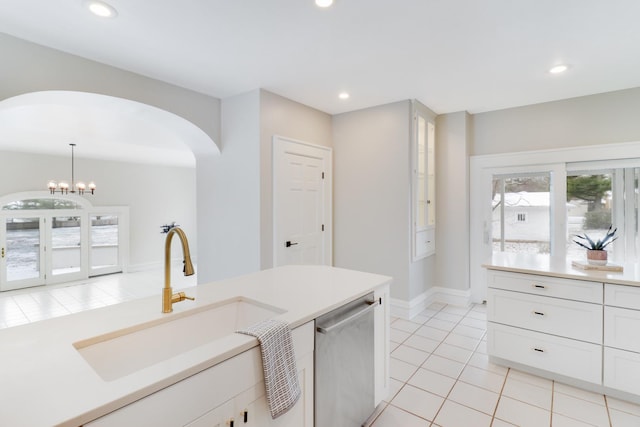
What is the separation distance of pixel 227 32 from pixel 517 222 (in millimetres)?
4059

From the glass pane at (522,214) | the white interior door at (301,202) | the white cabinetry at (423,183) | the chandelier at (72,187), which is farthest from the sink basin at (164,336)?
the chandelier at (72,187)

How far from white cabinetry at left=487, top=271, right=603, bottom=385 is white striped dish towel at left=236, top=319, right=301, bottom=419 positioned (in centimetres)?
210

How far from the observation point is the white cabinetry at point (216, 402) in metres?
0.82

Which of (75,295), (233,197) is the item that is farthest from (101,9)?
(75,295)

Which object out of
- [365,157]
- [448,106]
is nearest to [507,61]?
[448,106]

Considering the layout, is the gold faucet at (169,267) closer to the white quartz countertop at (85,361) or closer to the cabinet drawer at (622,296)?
the white quartz countertop at (85,361)

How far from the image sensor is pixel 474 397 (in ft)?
7.16

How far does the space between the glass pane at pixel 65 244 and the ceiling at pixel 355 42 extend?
210 inches

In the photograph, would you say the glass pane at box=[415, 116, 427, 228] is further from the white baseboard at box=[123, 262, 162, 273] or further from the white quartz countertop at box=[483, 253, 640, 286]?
the white baseboard at box=[123, 262, 162, 273]

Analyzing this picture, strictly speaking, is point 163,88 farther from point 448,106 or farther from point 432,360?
point 432,360

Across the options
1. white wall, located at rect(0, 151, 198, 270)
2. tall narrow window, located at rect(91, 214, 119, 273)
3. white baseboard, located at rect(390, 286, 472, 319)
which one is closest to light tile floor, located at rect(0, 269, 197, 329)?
tall narrow window, located at rect(91, 214, 119, 273)

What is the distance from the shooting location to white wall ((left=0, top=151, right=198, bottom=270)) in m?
5.82

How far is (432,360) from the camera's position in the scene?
8.86 ft

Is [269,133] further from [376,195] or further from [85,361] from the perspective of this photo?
[85,361]
